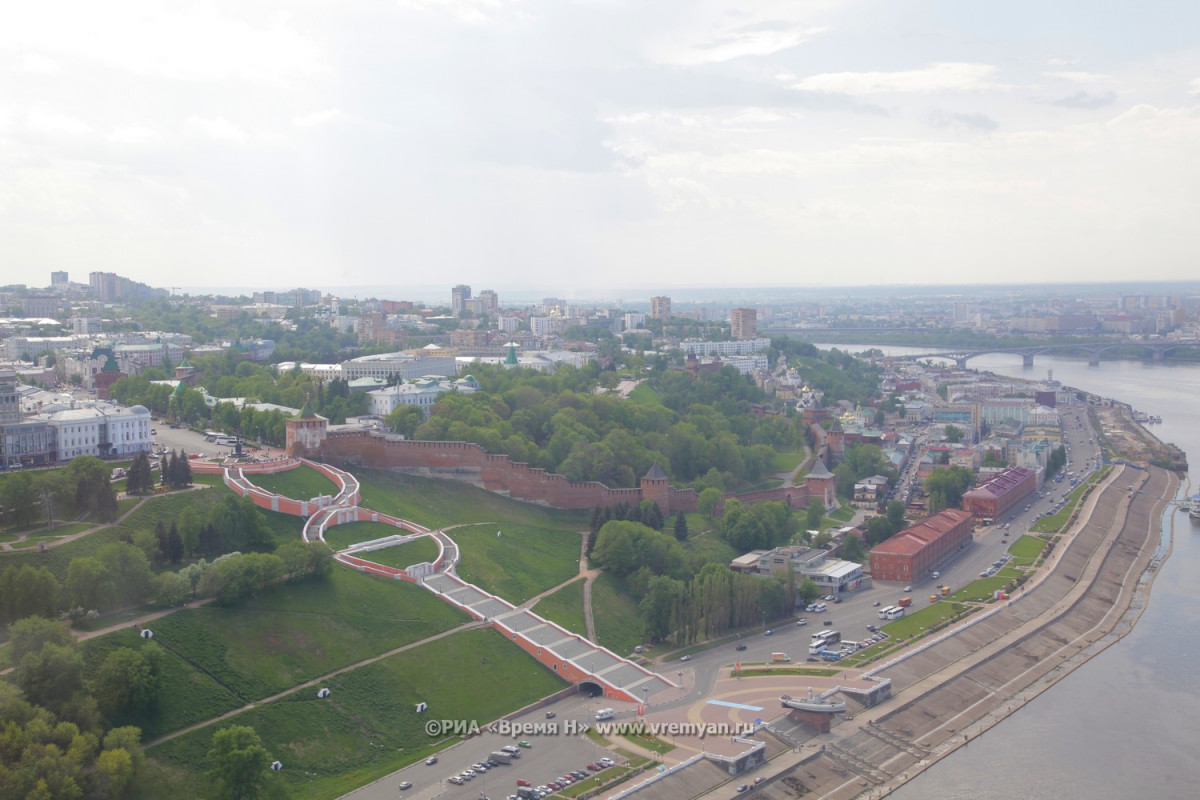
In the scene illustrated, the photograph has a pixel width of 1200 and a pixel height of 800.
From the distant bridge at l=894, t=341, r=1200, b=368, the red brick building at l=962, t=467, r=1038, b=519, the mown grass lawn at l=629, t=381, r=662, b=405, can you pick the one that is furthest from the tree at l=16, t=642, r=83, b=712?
the distant bridge at l=894, t=341, r=1200, b=368

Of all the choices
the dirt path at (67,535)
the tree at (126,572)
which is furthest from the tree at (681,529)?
the tree at (126,572)

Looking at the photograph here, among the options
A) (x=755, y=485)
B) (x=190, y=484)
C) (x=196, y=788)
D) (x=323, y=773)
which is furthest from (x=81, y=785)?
(x=755, y=485)

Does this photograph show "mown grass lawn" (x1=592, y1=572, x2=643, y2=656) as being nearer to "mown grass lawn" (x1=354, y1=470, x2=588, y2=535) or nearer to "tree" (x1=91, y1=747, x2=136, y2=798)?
"mown grass lawn" (x1=354, y1=470, x2=588, y2=535)

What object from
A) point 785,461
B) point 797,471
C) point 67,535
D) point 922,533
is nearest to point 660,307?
point 785,461

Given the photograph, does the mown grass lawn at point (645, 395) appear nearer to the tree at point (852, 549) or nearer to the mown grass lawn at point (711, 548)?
the mown grass lawn at point (711, 548)

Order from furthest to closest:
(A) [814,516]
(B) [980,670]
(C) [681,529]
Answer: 1. (A) [814,516]
2. (C) [681,529]
3. (B) [980,670]

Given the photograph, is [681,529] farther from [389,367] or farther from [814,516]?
[389,367]
